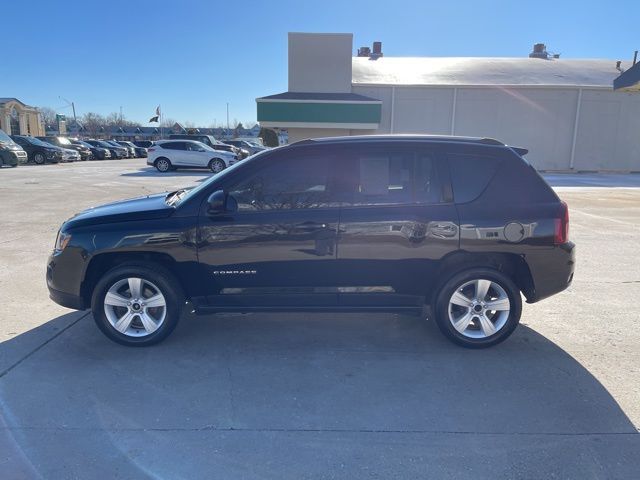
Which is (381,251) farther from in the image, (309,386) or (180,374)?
(180,374)

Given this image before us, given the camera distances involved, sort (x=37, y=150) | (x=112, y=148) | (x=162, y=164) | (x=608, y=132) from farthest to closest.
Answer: (x=112, y=148) < (x=37, y=150) < (x=608, y=132) < (x=162, y=164)

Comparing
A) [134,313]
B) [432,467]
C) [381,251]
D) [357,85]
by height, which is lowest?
[432,467]

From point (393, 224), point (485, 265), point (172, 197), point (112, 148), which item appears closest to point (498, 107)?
point (485, 265)

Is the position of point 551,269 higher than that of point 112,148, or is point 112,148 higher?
point 112,148

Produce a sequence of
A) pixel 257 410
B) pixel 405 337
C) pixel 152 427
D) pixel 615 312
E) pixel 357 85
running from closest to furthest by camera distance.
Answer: pixel 152 427 < pixel 257 410 < pixel 405 337 < pixel 615 312 < pixel 357 85

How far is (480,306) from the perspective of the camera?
412 centimetres

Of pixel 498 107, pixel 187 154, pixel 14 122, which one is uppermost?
pixel 14 122

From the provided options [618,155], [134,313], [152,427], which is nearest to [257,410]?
[152,427]

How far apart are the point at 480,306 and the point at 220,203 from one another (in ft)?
8.06

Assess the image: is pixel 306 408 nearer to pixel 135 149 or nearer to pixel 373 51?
pixel 373 51

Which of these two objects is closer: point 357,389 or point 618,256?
point 357,389

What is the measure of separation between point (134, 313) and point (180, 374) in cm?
80

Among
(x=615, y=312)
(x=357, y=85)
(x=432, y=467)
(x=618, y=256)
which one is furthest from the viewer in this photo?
(x=357, y=85)

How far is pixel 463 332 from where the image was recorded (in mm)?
4133
